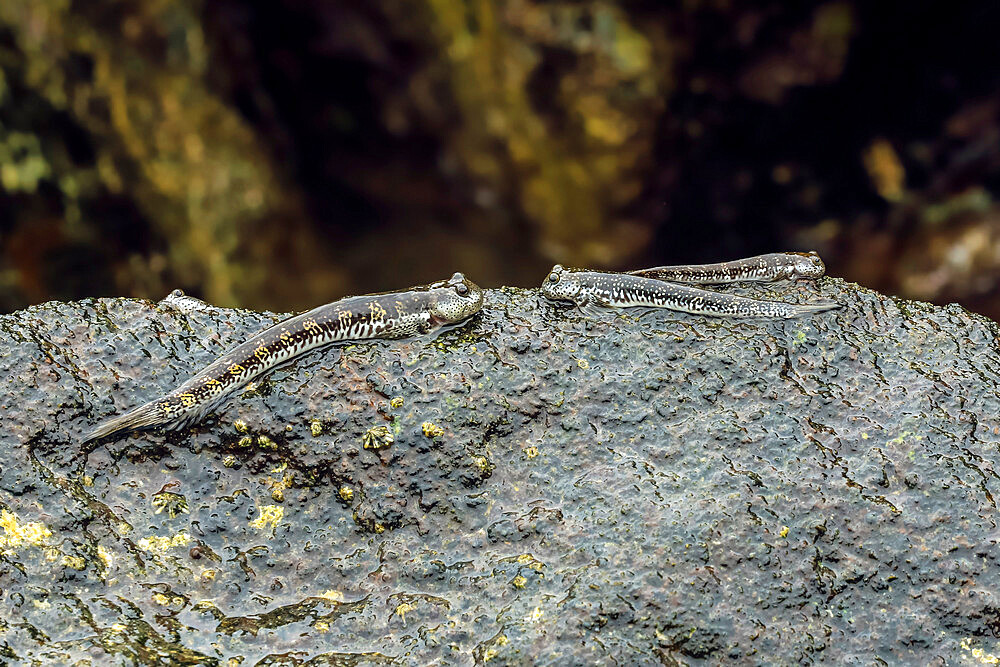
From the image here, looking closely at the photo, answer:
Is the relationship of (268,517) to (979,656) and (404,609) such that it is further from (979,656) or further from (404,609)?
(979,656)

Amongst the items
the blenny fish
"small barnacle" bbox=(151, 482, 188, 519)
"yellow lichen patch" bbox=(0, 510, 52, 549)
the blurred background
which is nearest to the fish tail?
the blenny fish

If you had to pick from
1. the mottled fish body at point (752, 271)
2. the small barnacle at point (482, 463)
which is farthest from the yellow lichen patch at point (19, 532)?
the mottled fish body at point (752, 271)

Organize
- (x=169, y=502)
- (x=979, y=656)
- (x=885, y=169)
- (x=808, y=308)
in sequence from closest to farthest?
1. (x=979, y=656)
2. (x=169, y=502)
3. (x=808, y=308)
4. (x=885, y=169)

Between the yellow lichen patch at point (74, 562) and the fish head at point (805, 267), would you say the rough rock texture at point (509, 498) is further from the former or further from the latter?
the fish head at point (805, 267)

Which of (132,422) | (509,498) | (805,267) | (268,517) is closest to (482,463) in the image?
(509,498)

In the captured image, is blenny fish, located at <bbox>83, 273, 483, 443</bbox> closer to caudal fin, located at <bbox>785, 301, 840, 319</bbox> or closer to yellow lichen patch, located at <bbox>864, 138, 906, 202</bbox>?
caudal fin, located at <bbox>785, 301, 840, 319</bbox>
